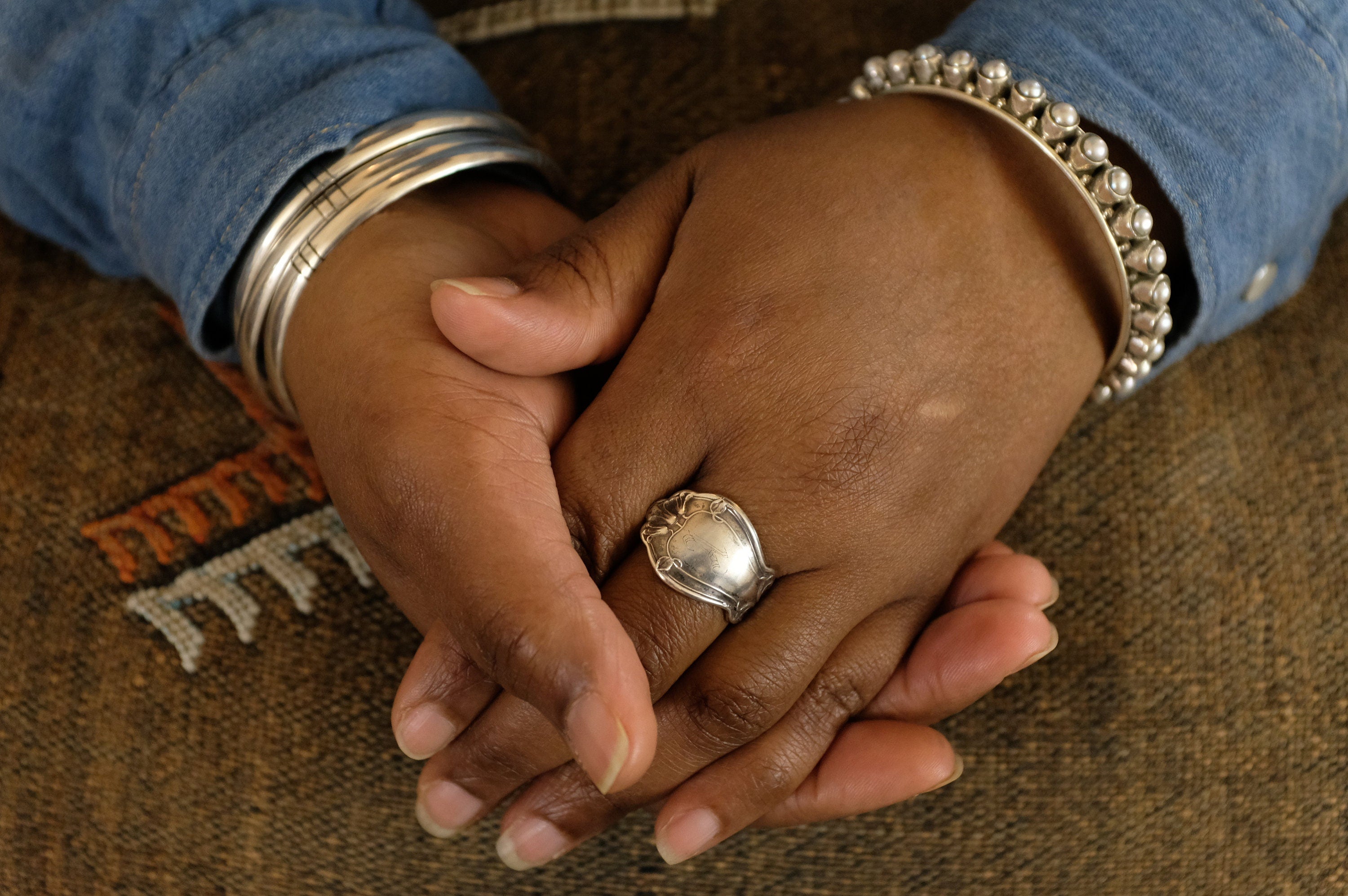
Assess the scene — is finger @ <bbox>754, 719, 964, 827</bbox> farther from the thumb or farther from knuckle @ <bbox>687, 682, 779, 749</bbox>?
the thumb

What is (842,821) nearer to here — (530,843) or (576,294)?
(530,843)

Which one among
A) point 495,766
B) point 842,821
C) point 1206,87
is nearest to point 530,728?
point 495,766

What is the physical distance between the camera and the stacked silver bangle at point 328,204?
0.80 metres

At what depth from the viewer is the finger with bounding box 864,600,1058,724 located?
2.35ft

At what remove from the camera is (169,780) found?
2.69 feet

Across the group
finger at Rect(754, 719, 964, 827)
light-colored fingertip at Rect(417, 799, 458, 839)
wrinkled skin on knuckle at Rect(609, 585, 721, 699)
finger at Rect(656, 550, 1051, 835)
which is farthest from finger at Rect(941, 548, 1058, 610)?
light-colored fingertip at Rect(417, 799, 458, 839)

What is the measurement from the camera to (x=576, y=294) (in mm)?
727

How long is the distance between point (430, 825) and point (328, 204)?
478mm

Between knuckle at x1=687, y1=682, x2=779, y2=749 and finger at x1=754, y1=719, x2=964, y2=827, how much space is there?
0.24ft

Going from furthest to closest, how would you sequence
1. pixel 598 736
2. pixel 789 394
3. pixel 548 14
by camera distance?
pixel 548 14 < pixel 789 394 < pixel 598 736

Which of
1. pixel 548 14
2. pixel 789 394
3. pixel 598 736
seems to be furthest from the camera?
pixel 548 14

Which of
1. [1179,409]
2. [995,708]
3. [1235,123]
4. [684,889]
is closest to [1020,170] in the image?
[1235,123]

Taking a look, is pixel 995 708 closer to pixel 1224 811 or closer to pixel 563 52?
pixel 1224 811

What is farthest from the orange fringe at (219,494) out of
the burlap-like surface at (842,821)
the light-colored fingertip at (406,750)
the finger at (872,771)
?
the finger at (872,771)
